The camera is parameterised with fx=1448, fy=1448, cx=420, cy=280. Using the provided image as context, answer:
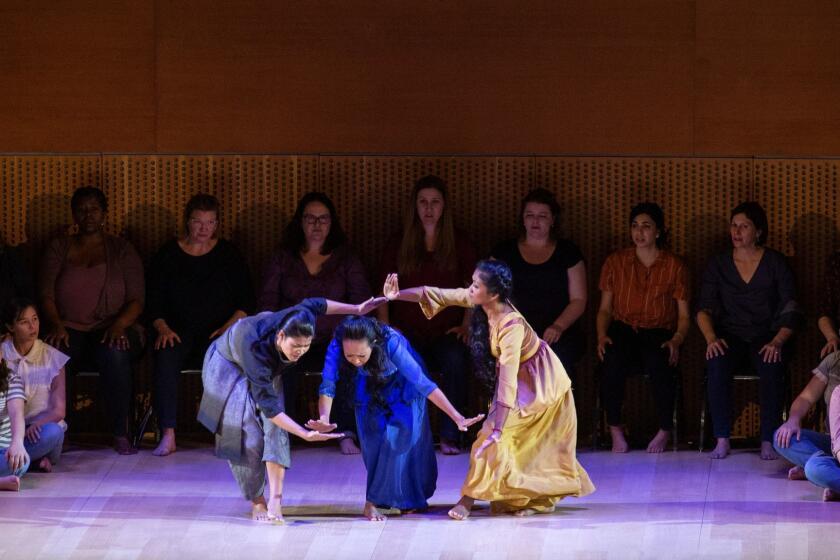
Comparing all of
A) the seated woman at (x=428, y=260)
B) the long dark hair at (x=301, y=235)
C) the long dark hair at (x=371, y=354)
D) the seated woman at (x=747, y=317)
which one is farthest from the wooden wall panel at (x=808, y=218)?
the long dark hair at (x=371, y=354)

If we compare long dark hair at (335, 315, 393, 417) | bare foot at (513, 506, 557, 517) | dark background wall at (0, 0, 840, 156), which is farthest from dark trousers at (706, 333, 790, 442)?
long dark hair at (335, 315, 393, 417)

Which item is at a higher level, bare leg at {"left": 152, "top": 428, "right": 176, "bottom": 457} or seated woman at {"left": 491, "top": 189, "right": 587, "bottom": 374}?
seated woman at {"left": 491, "top": 189, "right": 587, "bottom": 374}

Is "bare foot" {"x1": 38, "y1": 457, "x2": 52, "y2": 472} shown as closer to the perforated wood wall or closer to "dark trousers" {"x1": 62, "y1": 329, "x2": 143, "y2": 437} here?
"dark trousers" {"x1": 62, "y1": 329, "x2": 143, "y2": 437}

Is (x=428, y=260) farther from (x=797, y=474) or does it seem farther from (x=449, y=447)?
(x=797, y=474)

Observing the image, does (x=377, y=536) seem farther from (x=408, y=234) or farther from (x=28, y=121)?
(x=28, y=121)

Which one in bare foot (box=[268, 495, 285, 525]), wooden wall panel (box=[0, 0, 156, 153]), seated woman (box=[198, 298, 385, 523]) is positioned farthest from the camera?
wooden wall panel (box=[0, 0, 156, 153])

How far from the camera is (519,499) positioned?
6.25 metres

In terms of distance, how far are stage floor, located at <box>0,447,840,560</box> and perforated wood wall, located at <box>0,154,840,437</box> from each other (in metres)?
1.42

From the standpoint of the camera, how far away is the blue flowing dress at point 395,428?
620 centimetres

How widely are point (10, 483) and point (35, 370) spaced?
762 mm

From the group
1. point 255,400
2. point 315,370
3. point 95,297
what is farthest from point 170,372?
point 255,400

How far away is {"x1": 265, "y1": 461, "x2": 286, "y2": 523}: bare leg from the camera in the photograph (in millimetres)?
6109

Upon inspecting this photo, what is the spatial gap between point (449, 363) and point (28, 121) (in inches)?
113

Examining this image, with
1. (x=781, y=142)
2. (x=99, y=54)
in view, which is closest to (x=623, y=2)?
(x=781, y=142)
